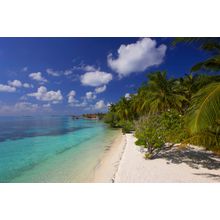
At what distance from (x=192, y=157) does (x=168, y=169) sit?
1.54 m

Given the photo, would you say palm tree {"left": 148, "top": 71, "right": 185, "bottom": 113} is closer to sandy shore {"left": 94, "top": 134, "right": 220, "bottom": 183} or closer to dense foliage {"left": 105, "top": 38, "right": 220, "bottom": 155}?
dense foliage {"left": 105, "top": 38, "right": 220, "bottom": 155}

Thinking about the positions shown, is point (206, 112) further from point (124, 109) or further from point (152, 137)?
point (124, 109)

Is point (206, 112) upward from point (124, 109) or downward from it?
downward

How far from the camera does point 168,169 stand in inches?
194

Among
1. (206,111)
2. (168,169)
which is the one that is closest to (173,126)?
(168,169)

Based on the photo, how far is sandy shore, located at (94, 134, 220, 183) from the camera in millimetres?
4367

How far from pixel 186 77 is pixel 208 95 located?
9039mm

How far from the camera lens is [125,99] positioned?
20.7 m

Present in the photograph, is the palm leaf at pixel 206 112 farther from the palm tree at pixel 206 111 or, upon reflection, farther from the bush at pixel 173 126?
the bush at pixel 173 126

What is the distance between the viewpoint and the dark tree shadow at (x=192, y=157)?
5.28 m

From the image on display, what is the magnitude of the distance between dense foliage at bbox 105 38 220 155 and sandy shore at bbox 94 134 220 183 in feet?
1.58

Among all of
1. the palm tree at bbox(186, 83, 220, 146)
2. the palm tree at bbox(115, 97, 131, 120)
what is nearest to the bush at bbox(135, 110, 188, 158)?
the palm tree at bbox(186, 83, 220, 146)
